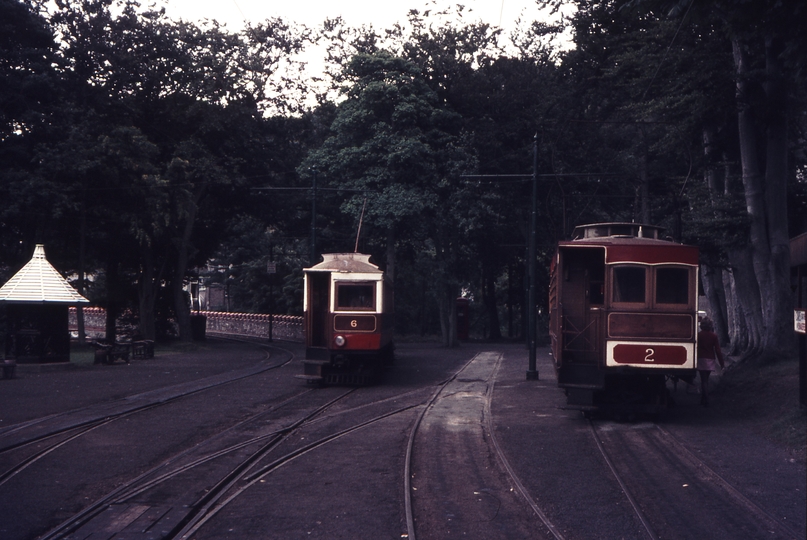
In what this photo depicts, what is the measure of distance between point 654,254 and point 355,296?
333 inches

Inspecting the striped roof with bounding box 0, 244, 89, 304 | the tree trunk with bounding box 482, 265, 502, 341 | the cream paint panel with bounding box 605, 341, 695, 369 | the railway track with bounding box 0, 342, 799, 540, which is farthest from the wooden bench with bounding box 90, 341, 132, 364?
the tree trunk with bounding box 482, 265, 502, 341

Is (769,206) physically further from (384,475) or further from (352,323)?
(384,475)

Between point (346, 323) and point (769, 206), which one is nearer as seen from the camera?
point (769, 206)

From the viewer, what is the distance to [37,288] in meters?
23.8

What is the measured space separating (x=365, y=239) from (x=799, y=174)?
18.9 m

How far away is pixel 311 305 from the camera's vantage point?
20.6 m

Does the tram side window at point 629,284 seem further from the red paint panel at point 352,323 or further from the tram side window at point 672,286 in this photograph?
the red paint panel at point 352,323

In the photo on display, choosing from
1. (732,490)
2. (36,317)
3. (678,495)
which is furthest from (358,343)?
(732,490)

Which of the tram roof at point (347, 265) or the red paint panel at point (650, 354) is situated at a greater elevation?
the tram roof at point (347, 265)

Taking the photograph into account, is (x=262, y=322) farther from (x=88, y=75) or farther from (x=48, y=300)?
(x=48, y=300)

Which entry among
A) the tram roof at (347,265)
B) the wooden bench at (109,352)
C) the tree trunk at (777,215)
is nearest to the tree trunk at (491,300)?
the wooden bench at (109,352)

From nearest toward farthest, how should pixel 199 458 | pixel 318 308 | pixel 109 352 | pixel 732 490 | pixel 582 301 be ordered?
pixel 732 490
pixel 199 458
pixel 582 301
pixel 318 308
pixel 109 352

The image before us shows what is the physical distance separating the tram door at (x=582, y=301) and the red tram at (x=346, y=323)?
6.03 metres

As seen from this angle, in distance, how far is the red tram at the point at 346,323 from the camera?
19812 millimetres
